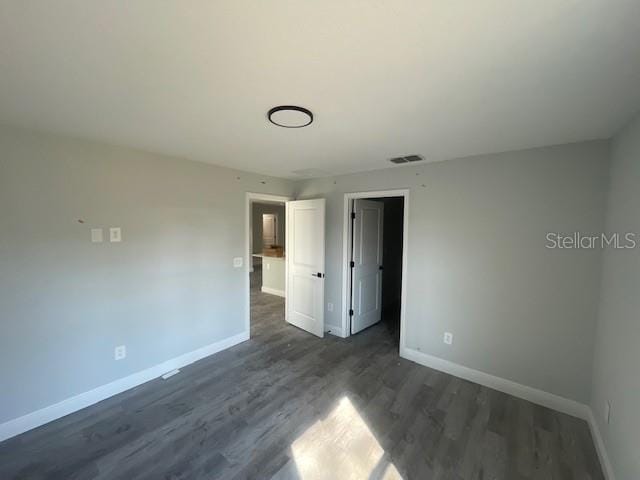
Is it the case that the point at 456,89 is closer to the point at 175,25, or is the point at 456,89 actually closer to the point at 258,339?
the point at 175,25

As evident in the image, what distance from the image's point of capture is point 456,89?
140 centimetres

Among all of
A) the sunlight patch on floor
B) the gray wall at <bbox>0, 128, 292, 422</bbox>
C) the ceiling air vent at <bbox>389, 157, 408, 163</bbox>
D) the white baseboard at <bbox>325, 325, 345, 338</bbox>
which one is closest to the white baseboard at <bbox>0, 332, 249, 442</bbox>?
the gray wall at <bbox>0, 128, 292, 422</bbox>

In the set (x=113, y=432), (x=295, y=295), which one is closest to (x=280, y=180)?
(x=295, y=295)

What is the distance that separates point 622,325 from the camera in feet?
5.51

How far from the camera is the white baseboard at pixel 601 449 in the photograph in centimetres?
170

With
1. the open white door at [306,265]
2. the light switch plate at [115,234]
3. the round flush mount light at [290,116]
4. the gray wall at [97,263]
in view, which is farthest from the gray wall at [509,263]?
the light switch plate at [115,234]

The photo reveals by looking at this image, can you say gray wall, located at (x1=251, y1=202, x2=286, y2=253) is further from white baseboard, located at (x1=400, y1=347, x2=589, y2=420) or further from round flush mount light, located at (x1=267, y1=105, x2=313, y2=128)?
round flush mount light, located at (x1=267, y1=105, x2=313, y2=128)

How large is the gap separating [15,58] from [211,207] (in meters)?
2.06

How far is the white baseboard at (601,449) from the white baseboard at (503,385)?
11 centimetres

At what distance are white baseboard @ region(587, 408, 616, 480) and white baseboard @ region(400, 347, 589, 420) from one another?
0.11 m

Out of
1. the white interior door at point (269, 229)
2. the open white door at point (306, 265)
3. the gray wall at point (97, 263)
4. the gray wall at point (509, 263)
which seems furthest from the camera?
the white interior door at point (269, 229)

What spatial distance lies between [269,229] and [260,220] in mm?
495

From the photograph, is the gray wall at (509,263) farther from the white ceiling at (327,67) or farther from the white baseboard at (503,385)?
→ the white ceiling at (327,67)

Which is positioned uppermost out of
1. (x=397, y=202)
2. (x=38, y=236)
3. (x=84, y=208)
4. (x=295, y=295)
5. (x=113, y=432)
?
(x=397, y=202)
